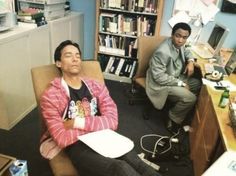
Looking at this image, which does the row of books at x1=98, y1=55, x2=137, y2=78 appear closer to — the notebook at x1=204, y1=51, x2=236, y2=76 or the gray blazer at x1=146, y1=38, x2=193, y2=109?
the gray blazer at x1=146, y1=38, x2=193, y2=109

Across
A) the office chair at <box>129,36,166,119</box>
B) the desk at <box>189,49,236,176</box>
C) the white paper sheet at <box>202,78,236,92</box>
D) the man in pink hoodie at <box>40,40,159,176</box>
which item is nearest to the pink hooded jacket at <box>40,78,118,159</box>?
the man in pink hoodie at <box>40,40,159,176</box>

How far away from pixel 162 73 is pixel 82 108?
1075 millimetres

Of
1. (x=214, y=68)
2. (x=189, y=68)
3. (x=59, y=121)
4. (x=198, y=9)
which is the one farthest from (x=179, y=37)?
(x=59, y=121)

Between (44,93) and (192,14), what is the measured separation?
2336 millimetres

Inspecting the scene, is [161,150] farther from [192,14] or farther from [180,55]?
[192,14]

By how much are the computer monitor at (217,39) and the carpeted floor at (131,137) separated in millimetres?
943

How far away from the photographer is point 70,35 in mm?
3334

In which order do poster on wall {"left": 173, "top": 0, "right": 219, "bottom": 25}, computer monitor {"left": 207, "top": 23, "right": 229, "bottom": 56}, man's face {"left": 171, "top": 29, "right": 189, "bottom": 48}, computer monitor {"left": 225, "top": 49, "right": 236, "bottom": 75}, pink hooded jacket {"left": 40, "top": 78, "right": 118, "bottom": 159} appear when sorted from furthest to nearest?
1. poster on wall {"left": 173, "top": 0, "right": 219, "bottom": 25}
2. computer monitor {"left": 207, "top": 23, "right": 229, "bottom": 56}
3. man's face {"left": 171, "top": 29, "right": 189, "bottom": 48}
4. computer monitor {"left": 225, "top": 49, "right": 236, "bottom": 75}
5. pink hooded jacket {"left": 40, "top": 78, "right": 118, "bottom": 159}

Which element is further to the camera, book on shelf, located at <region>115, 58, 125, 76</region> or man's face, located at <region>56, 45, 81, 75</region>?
book on shelf, located at <region>115, 58, 125, 76</region>

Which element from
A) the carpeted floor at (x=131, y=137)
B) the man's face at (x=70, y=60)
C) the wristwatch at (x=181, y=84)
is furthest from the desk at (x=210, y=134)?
the man's face at (x=70, y=60)

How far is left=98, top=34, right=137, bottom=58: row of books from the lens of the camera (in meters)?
3.37

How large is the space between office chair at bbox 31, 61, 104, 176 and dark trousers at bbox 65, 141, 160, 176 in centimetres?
5

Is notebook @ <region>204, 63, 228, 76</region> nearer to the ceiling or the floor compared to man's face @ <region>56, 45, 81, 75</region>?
nearer to the floor

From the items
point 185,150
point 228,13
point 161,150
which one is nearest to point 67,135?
point 161,150
